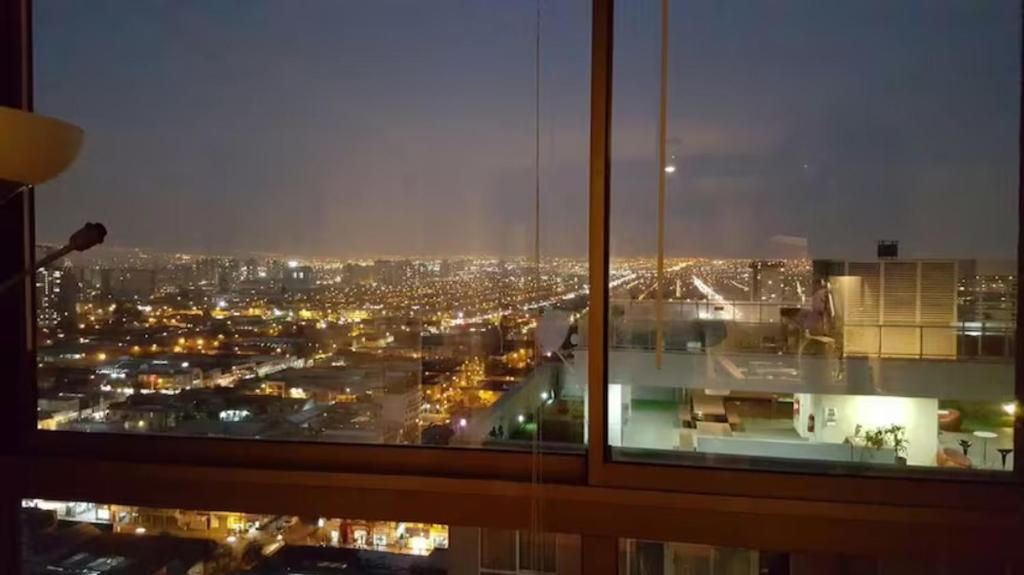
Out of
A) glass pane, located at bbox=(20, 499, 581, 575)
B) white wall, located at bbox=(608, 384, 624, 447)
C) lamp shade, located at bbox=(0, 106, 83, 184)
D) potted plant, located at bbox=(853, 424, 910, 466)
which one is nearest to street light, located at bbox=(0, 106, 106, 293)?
lamp shade, located at bbox=(0, 106, 83, 184)

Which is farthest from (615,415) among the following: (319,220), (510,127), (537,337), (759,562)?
(319,220)

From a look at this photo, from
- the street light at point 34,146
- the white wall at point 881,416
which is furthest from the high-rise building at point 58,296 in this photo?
the white wall at point 881,416

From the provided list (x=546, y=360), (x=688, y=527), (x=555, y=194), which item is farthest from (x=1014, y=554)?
(x=555, y=194)

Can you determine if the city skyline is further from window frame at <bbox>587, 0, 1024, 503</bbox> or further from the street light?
the street light

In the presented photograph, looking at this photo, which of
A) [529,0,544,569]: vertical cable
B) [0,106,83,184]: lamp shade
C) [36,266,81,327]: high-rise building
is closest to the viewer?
[0,106,83,184]: lamp shade

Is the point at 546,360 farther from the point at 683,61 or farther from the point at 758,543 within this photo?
the point at 683,61

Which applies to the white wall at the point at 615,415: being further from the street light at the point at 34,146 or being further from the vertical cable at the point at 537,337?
the street light at the point at 34,146
